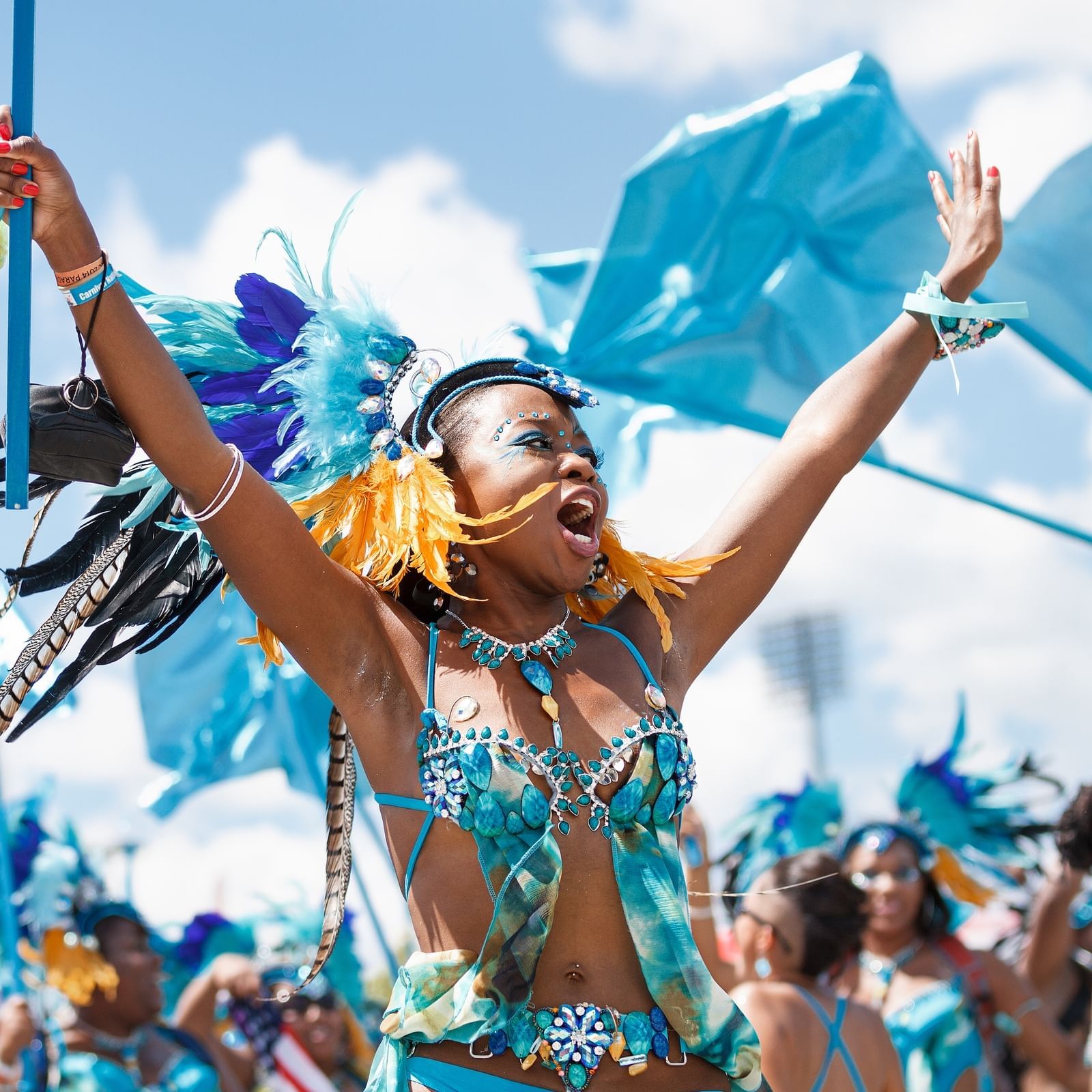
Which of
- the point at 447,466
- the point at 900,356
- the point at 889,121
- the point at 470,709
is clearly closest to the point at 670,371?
the point at 889,121

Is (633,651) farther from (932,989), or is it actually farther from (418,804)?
(932,989)

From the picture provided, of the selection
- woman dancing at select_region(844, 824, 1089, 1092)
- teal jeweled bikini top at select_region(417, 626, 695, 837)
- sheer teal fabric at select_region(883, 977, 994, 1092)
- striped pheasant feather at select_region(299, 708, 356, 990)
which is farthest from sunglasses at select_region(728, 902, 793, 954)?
teal jeweled bikini top at select_region(417, 626, 695, 837)

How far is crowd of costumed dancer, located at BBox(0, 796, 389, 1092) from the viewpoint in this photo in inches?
265

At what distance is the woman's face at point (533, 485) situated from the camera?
9.21ft

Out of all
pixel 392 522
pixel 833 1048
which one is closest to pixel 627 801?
pixel 392 522

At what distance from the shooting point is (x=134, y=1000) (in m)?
7.00

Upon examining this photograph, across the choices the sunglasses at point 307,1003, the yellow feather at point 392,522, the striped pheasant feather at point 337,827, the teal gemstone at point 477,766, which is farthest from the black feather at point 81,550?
the sunglasses at point 307,1003

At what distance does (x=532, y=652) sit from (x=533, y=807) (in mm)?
360

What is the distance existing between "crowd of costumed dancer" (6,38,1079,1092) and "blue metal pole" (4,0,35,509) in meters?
0.04

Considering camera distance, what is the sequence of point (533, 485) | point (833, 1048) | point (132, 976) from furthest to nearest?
1. point (132, 976)
2. point (833, 1048)
3. point (533, 485)

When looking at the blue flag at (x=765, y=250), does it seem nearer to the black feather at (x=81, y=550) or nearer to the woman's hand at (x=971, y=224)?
the woman's hand at (x=971, y=224)

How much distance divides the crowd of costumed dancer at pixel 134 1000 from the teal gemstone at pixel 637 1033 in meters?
4.58

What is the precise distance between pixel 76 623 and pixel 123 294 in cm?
74

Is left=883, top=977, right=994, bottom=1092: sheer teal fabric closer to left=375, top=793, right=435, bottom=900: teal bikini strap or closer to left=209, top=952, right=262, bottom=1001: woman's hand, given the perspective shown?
left=209, top=952, right=262, bottom=1001: woman's hand
